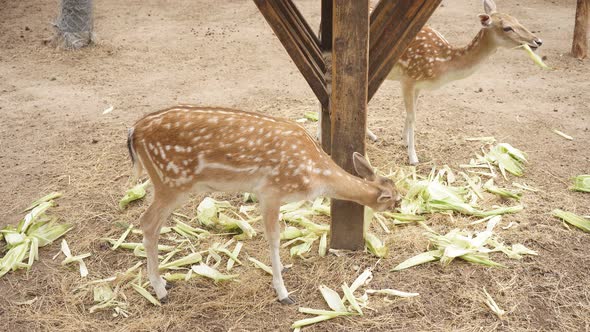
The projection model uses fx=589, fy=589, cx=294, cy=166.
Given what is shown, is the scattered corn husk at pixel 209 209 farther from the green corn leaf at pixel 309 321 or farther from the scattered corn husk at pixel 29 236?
the green corn leaf at pixel 309 321

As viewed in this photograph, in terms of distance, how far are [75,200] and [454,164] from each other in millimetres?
3770

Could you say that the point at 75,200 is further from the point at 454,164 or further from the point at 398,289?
the point at 454,164

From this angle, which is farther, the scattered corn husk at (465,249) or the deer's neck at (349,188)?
the scattered corn husk at (465,249)

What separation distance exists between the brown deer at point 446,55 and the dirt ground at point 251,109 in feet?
2.25

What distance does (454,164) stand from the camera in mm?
6121

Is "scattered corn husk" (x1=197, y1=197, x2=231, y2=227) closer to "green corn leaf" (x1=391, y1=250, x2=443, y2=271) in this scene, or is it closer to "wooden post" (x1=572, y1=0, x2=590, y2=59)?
"green corn leaf" (x1=391, y1=250, x2=443, y2=271)

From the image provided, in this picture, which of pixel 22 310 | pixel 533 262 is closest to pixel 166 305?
pixel 22 310

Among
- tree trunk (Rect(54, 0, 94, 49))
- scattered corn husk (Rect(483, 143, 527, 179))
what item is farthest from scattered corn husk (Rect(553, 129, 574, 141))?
tree trunk (Rect(54, 0, 94, 49))

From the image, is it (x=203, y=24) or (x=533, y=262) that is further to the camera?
(x=203, y=24)

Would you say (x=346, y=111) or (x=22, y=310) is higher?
(x=346, y=111)

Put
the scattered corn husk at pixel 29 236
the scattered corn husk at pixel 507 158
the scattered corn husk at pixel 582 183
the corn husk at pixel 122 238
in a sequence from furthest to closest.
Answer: the scattered corn husk at pixel 507 158 < the scattered corn husk at pixel 582 183 < the corn husk at pixel 122 238 < the scattered corn husk at pixel 29 236

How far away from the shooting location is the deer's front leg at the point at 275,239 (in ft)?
13.3

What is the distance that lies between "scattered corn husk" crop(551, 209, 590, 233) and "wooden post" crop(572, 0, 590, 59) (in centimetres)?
473

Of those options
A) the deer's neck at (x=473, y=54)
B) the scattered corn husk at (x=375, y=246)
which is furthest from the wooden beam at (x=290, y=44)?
the deer's neck at (x=473, y=54)
